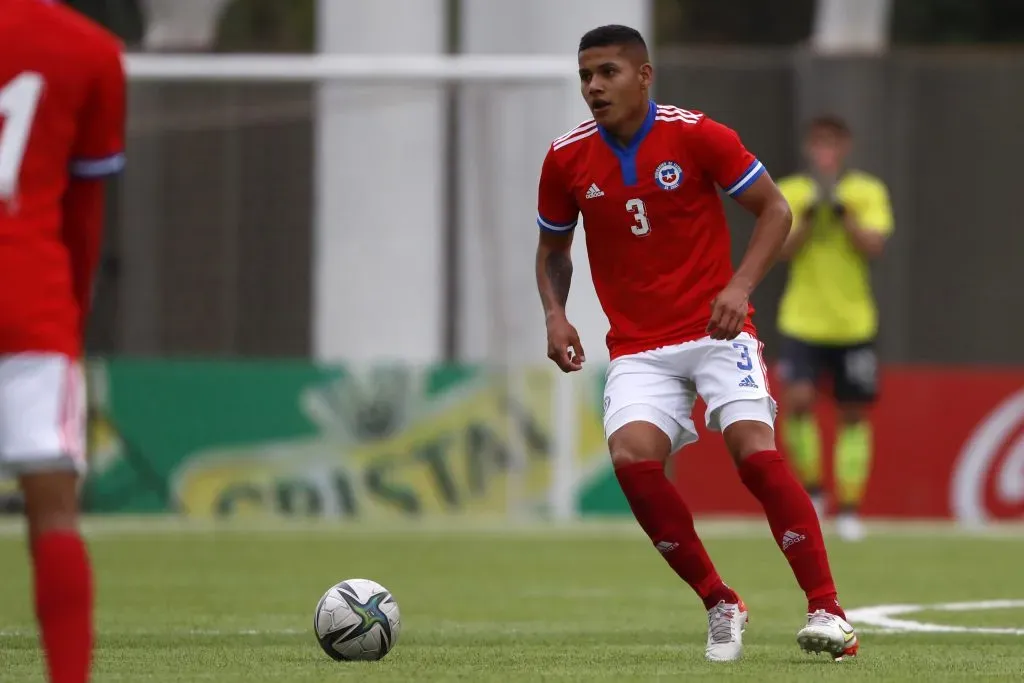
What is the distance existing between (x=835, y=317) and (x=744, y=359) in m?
6.44

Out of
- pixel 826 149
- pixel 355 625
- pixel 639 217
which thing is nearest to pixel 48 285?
pixel 355 625

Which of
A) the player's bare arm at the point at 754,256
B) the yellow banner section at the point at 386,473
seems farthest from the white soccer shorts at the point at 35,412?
the yellow banner section at the point at 386,473

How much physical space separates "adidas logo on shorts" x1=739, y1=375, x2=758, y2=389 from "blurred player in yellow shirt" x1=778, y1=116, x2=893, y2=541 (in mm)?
6149

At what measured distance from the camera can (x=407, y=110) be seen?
1469 centimetres

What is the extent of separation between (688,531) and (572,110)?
8.03 meters

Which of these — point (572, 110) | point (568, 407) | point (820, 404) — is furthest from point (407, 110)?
point (820, 404)

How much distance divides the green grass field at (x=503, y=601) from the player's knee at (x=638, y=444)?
2.03 ft

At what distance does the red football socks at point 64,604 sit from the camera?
4438 millimetres

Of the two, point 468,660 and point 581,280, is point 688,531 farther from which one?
point 581,280

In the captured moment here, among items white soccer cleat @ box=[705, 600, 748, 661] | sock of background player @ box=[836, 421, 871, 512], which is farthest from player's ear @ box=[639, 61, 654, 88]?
sock of background player @ box=[836, 421, 871, 512]

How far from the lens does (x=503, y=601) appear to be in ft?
28.8

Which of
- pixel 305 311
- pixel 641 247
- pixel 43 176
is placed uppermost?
pixel 43 176

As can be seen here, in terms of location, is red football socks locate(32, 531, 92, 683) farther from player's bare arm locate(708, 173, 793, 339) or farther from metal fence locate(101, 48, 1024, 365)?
metal fence locate(101, 48, 1024, 365)

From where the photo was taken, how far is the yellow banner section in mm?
14008
